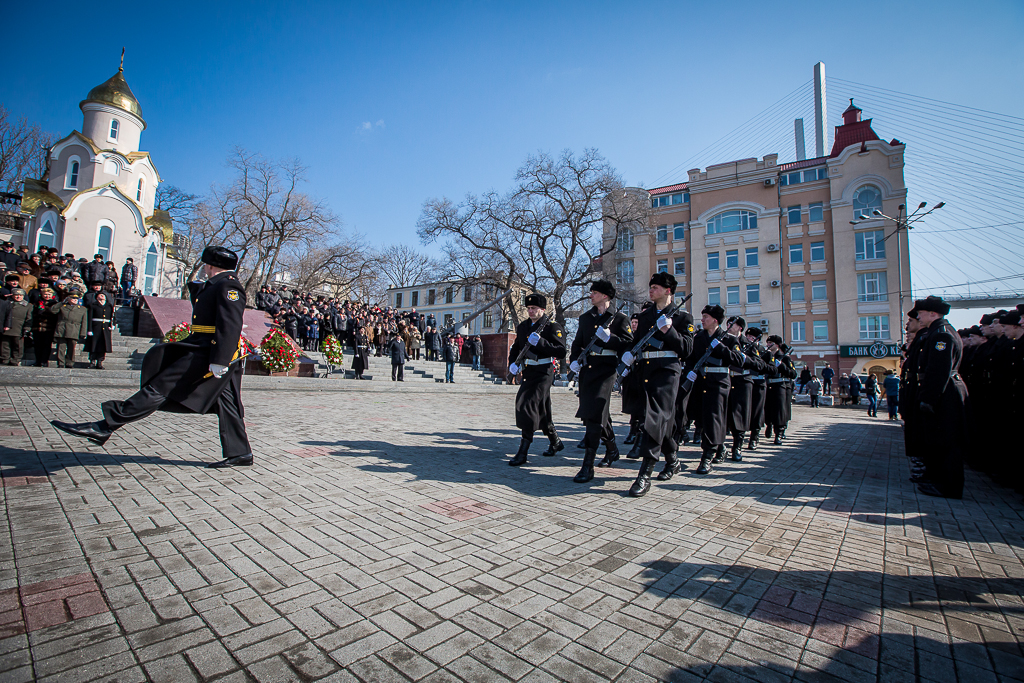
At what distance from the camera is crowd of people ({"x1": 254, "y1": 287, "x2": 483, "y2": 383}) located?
63.4 ft

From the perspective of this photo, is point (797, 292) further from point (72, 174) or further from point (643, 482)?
point (72, 174)

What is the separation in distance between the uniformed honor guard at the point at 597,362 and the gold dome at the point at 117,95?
4354 centimetres

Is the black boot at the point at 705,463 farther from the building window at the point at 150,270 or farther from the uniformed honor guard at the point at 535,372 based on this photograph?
the building window at the point at 150,270

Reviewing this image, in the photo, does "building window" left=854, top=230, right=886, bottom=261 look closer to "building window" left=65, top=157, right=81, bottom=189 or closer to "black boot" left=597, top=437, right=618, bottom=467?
"black boot" left=597, top=437, right=618, bottom=467

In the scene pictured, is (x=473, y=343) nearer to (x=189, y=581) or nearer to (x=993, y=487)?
(x=993, y=487)

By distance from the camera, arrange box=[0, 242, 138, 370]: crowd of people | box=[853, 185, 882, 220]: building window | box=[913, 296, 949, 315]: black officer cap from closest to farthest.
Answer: box=[913, 296, 949, 315]: black officer cap → box=[0, 242, 138, 370]: crowd of people → box=[853, 185, 882, 220]: building window

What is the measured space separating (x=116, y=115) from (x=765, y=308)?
51.4 meters

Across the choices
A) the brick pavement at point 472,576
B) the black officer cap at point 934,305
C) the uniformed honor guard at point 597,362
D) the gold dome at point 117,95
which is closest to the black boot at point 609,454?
the uniformed honor guard at point 597,362

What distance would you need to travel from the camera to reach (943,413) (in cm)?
532

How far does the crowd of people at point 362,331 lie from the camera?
63.4 feet

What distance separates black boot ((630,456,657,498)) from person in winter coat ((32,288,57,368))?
46.9ft

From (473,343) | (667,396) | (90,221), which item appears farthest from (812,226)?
(90,221)

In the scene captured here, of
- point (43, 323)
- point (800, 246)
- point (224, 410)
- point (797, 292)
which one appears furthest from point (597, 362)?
point (800, 246)

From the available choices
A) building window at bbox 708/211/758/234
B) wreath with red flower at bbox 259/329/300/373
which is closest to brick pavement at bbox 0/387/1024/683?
wreath with red flower at bbox 259/329/300/373
